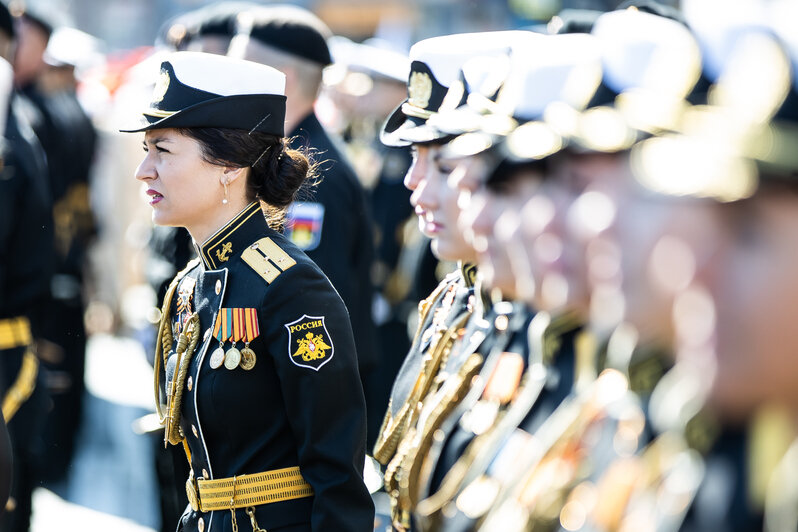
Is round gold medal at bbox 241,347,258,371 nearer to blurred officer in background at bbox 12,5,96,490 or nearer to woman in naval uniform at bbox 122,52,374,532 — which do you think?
woman in naval uniform at bbox 122,52,374,532

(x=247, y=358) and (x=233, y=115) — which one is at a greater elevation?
(x=233, y=115)

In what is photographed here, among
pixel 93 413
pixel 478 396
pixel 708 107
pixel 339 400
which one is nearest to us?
pixel 708 107

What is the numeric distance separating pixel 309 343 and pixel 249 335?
151mm

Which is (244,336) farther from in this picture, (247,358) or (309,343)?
(309,343)

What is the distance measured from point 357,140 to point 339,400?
20.1ft

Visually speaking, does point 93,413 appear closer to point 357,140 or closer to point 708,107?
point 357,140

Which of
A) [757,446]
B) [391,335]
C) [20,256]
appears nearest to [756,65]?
[757,446]

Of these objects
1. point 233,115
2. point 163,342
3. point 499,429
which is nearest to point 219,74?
point 233,115

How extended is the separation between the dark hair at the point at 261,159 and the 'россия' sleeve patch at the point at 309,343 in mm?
505

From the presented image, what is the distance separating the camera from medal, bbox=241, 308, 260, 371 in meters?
2.94

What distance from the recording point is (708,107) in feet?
4.57

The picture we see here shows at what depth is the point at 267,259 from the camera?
3090 mm

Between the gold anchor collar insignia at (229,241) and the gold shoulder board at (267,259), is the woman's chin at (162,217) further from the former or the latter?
the gold shoulder board at (267,259)

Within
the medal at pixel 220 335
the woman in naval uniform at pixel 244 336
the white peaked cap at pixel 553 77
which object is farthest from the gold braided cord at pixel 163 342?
the white peaked cap at pixel 553 77
